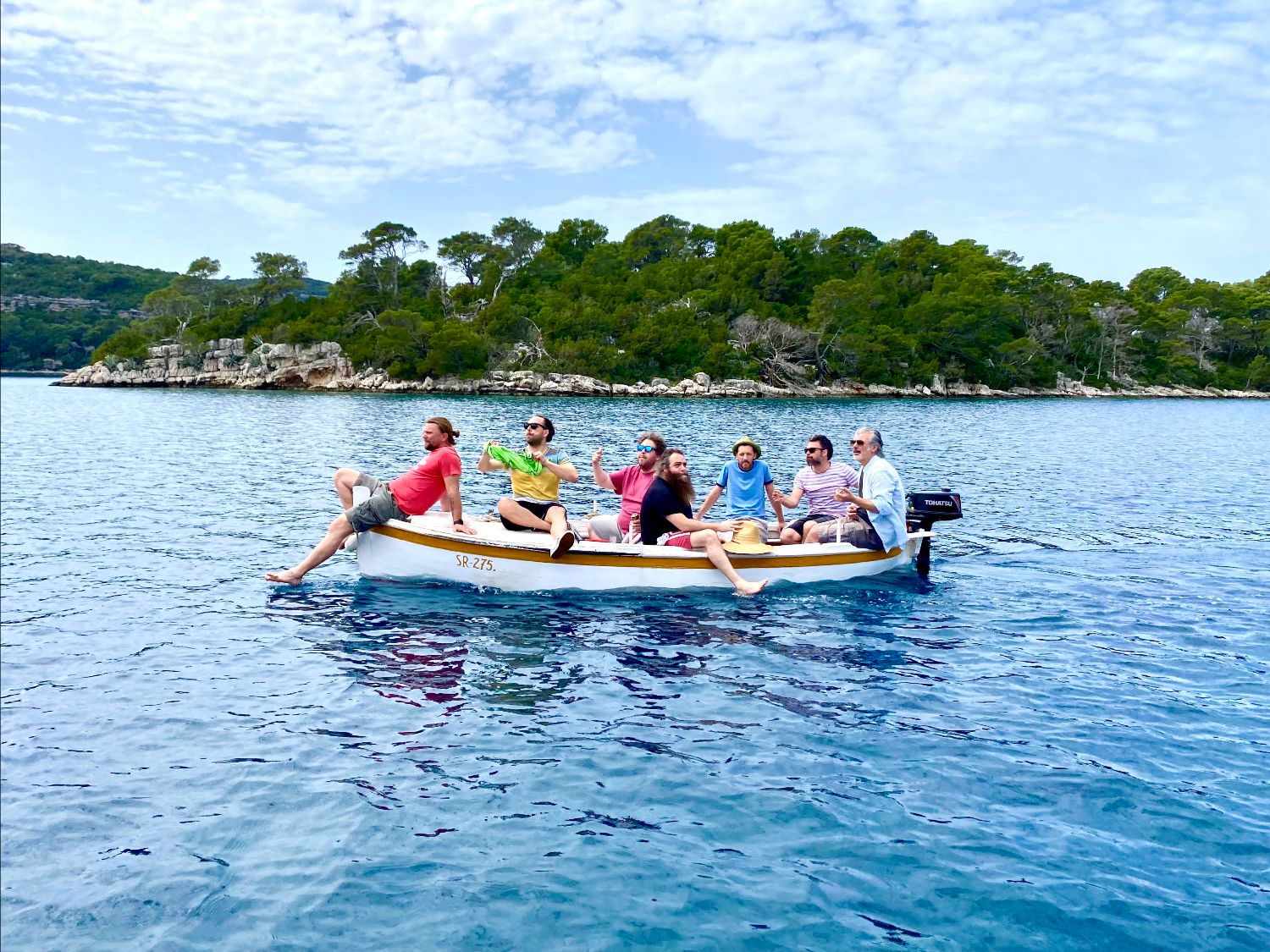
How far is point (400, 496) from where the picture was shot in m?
11.7

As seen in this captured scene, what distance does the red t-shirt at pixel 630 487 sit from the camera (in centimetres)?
1235

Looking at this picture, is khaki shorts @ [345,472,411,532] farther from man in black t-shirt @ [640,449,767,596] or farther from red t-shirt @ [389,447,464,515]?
man in black t-shirt @ [640,449,767,596]

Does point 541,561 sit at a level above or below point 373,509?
below

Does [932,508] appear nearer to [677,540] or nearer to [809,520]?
[809,520]

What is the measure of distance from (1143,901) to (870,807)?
163 cm

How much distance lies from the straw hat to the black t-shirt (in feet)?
2.21

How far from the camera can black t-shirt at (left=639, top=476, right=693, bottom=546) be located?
37.6 feet

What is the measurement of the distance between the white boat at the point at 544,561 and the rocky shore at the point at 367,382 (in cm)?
6682

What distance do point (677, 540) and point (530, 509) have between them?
1913 millimetres

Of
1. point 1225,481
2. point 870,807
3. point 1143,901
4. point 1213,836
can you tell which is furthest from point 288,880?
point 1225,481

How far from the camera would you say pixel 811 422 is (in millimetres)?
48562

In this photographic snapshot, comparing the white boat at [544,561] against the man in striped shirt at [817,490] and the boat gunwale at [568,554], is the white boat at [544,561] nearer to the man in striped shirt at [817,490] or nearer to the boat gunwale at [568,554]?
the boat gunwale at [568,554]

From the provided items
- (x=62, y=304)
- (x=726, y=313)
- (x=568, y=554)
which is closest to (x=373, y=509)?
(x=568, y=554)

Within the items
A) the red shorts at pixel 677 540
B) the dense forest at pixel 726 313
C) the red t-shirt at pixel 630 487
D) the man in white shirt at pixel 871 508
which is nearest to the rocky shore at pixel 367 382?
the dense forest at pixel 726 313
